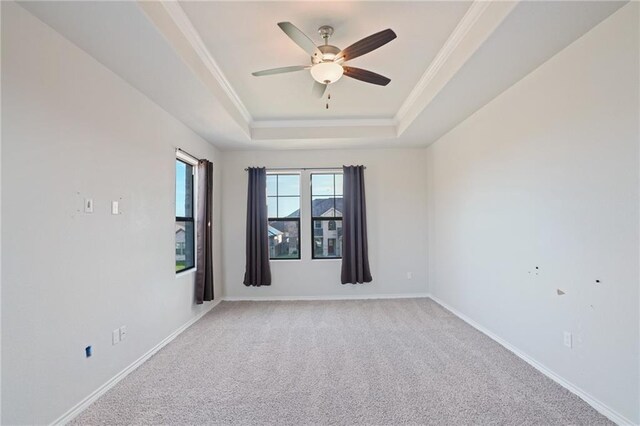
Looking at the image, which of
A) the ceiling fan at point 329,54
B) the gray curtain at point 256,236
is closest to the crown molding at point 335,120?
the ceiling fan at point 329,54

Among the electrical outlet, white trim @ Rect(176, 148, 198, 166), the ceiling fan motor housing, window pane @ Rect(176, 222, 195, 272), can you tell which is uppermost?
the ceiling fan motor housing

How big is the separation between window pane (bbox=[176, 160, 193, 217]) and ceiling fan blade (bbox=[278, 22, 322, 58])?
2.38 meters

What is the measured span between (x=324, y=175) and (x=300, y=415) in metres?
3.76

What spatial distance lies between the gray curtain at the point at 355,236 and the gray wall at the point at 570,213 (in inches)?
69.1

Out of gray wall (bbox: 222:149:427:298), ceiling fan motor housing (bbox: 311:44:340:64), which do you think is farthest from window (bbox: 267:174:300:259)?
ceiling fan motor housing (bbox: 311:44:340:64)

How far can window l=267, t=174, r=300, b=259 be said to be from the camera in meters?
5.25

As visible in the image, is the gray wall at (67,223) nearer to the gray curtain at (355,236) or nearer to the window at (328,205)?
the window at (328,205)

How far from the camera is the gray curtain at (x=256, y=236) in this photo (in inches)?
196

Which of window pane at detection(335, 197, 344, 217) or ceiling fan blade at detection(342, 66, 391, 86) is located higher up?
ceiling fan blade at detection(342, 66, 391, 86)

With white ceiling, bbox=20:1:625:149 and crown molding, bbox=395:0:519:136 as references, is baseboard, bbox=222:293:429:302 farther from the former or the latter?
crown molding, bbox=395:0:519:136

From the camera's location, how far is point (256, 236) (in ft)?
16.4

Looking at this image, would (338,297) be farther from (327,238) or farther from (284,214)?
(284,214)

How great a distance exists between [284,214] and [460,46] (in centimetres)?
354

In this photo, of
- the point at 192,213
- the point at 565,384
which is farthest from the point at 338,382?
the point at 192,213
